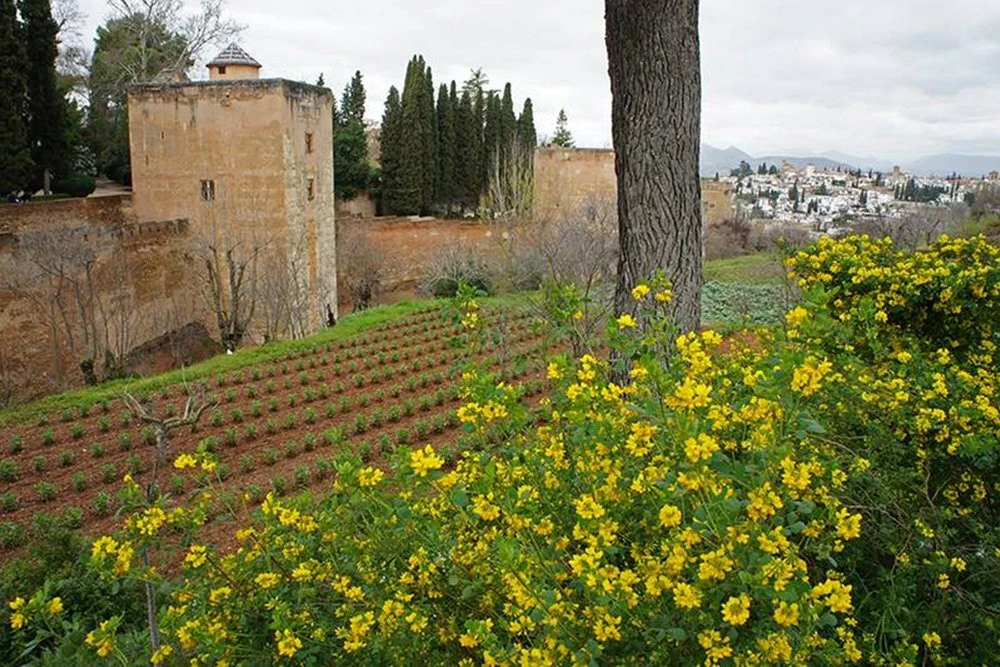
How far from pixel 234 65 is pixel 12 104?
532 centimetres

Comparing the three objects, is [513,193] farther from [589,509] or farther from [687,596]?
[687,596]

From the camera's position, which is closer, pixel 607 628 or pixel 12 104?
pixel 607 628

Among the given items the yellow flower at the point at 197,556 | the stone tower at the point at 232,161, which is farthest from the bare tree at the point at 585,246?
the yellow flower at the point at 197,556

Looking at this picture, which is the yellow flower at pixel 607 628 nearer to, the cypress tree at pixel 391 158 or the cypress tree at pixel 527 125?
the cypress tree at pixel 391 158

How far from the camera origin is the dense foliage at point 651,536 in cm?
168

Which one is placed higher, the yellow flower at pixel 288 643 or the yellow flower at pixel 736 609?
the yellow flower at pixel 736 609

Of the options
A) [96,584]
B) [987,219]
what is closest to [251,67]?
[96,584]

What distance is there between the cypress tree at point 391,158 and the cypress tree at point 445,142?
5.67ft

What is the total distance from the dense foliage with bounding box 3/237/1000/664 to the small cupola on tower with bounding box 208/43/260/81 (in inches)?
768

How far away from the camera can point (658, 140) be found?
14.3 ft

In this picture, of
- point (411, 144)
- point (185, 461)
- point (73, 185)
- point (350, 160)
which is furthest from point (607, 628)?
point (350, 160)

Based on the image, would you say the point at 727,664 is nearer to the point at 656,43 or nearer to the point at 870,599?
the point at 870,599

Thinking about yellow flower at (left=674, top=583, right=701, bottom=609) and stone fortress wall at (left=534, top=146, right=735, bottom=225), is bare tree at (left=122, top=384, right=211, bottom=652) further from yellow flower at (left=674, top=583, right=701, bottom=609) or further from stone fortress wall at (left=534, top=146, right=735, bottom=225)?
stone fortress wall at (left=534, top=146, right=735, bottom=225)

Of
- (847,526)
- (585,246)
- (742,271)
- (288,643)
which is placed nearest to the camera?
(847,526)
